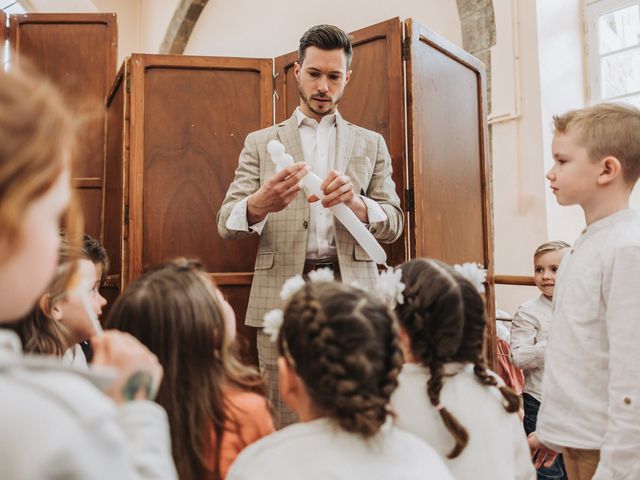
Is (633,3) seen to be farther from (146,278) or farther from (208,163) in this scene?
(146,278)

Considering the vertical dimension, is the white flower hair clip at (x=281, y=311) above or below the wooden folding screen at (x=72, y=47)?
below

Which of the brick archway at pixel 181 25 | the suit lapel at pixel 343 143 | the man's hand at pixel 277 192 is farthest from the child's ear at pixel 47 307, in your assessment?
the brick archway at pixel 181 25

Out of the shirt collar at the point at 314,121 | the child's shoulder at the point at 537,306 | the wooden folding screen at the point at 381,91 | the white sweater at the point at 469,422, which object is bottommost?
the white sweater at the point at 469,422

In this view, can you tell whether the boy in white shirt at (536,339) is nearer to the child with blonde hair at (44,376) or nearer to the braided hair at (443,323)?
the braided hair at (443,323)

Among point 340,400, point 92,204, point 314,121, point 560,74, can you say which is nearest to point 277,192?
point 314,121

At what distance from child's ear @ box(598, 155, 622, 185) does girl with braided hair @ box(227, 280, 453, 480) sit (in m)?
0.80

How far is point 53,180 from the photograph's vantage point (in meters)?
0.59

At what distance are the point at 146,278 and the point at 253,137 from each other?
1.01 metres

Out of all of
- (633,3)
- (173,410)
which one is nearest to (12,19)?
(173,410)

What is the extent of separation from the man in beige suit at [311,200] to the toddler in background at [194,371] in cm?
66

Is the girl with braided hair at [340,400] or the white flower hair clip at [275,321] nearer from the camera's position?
the girl with braided hair at [340,400]

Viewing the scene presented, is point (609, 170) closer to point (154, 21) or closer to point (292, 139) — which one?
point (292, 139)

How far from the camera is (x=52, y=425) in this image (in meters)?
0.49

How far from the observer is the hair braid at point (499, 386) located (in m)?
1.18
